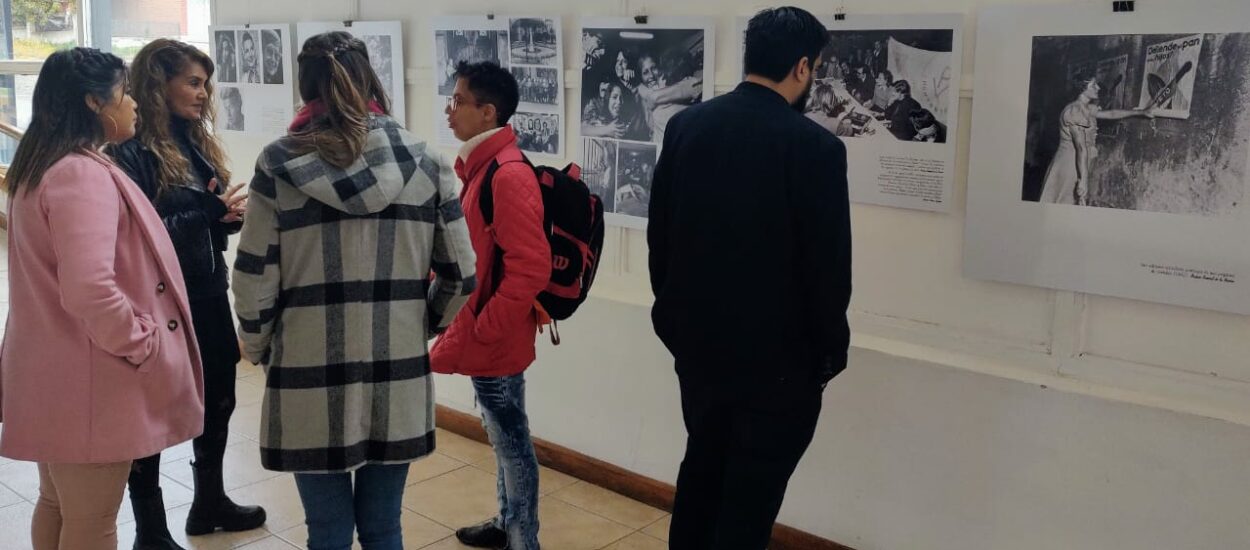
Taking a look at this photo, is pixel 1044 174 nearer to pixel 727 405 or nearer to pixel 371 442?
pixel 727 405

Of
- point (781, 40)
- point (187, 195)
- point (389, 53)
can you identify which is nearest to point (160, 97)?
point (187, 195)

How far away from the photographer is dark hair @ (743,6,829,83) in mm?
2346

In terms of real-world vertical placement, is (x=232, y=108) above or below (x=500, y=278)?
above

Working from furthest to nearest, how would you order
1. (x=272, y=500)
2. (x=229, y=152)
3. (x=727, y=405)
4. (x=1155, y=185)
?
(x=229, y=152)
(x=272, y=500)
(x=1155, y=185)
(x=727, y=405)

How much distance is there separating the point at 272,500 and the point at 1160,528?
291 centimetres

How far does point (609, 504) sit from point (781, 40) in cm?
211

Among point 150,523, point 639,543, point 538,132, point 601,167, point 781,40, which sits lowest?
point 639,543

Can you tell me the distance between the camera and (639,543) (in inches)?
140

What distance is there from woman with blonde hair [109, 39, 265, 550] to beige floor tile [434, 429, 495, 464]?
1150 millimetres

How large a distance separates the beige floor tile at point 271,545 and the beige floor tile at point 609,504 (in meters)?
0.97

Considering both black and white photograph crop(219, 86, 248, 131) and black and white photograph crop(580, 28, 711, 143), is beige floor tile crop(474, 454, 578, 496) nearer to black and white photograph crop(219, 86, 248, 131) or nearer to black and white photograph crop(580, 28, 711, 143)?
black and white photograph crop(580, 28, 711, 143)

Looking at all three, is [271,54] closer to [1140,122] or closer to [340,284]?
[340,284]

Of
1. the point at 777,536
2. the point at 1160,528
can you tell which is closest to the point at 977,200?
the point at 1160,528

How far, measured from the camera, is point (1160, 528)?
108 inches
